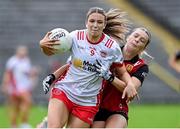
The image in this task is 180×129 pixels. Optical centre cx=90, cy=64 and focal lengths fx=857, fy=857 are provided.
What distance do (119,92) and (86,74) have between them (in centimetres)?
56

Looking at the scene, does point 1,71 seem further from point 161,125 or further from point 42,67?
point 161,125

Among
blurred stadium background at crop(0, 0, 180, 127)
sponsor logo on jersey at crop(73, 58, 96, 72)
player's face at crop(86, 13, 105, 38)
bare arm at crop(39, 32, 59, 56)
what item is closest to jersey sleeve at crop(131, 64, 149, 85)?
sponsor logo on jersey at crop(73, 58, 96, 72)

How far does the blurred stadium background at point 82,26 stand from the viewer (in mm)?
23672

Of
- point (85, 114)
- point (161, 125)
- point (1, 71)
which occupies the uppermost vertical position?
point (85, 114)

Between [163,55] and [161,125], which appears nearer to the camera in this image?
[161,125]

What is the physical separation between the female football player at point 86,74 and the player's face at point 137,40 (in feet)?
0.81

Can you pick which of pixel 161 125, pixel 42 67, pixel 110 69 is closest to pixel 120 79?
pixel 110 69

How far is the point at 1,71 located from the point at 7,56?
449mm

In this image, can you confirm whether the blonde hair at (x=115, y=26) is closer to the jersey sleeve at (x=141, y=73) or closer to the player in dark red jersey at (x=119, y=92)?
the player in dark red jersey at (x=119, y=92)

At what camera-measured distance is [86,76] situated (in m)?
9.16

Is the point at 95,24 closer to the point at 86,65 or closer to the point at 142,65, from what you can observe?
the point at 86,65

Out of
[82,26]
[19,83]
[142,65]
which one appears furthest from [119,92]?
[82,26]

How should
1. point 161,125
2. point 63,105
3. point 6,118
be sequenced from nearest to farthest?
point 63,105 < point 161,125 < point 6,118

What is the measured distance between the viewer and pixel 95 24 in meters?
9.02
